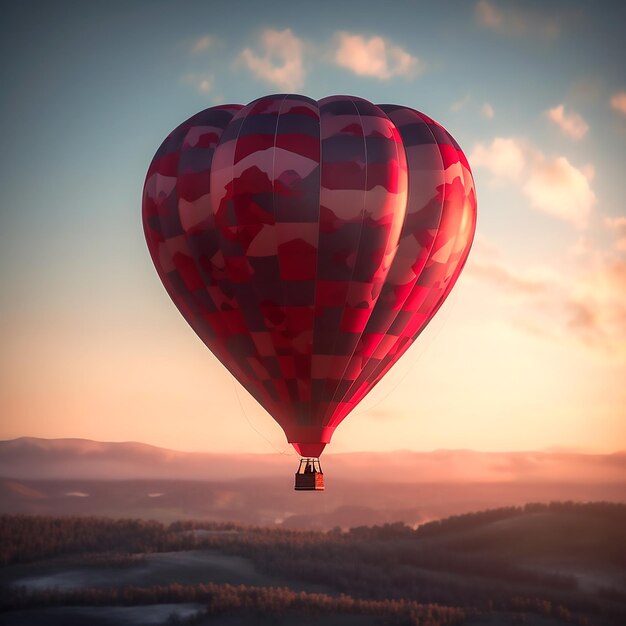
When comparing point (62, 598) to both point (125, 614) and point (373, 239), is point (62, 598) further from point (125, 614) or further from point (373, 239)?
point (373, 239)

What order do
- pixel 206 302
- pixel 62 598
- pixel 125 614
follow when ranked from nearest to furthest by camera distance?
pixel 206 302 < pixel 125 614 < pixel 62 598

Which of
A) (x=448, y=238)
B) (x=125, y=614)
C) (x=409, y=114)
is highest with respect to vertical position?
(x=409, y=114)

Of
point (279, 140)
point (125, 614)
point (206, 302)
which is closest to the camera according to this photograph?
point (279, 140)

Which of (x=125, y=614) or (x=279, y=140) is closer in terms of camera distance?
(x=279, y=140)

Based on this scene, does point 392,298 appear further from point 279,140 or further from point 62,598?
point 62,598

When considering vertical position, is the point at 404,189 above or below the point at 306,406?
above

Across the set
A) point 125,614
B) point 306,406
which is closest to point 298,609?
point 125,614
